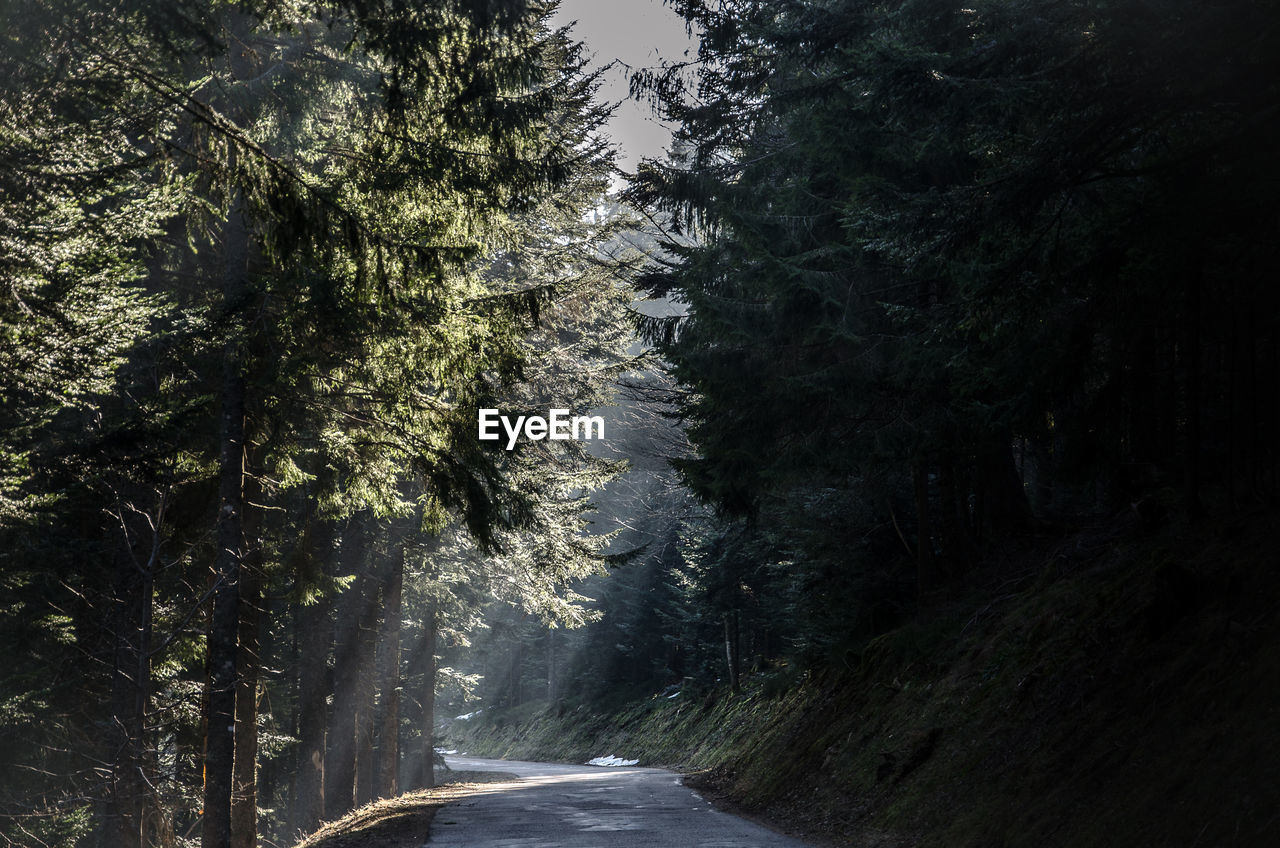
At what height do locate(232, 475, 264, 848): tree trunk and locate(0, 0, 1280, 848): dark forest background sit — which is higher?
→ locate(0, 0, 1280, 848): dark forest background

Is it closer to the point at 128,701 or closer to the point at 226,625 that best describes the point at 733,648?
the point at 128,701

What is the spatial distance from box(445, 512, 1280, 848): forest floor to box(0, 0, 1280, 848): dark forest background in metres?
0.87

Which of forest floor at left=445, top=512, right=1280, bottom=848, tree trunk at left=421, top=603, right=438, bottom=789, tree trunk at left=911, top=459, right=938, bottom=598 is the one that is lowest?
tree trunk at left=421, top=603, right=438, bottom=789

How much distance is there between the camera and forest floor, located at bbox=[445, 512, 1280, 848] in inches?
275

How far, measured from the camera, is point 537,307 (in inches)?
437

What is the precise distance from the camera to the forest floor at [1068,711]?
22.9ft

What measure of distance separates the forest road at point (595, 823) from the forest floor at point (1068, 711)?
1030mm

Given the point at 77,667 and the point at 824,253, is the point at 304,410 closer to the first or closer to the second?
the point at 77,667

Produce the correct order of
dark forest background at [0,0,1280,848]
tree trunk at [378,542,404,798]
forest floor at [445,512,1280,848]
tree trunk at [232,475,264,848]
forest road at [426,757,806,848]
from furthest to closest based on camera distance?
tree trunk at [378,542,404,798] → tree trunk at [232,475,264,848] → forest road at [426,757,806,848] → dark forest background at [0,0,1280,848] → forest floor at [445,512,1280,848]

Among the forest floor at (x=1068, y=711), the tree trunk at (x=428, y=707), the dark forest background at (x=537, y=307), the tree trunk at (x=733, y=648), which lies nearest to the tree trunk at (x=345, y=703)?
the dark forest background at (x=537, y=307)

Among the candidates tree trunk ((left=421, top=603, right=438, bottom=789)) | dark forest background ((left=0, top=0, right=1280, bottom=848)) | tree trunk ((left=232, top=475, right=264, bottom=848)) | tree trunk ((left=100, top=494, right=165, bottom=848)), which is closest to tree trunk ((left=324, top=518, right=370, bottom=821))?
dark forest background ((left=0, top=0, right=1280, bottom=848))

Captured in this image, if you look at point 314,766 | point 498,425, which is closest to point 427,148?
point 498,425

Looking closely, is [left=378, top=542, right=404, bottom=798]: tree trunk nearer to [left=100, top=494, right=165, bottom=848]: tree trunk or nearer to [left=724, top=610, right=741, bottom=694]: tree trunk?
[left=100, top=494, right=165, bottom=848]: tree trunk

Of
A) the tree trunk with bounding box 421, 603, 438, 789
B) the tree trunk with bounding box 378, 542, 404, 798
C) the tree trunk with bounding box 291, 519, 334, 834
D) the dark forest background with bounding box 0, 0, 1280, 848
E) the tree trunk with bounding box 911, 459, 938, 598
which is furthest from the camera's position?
the tree trunk with bounding box 421, 603, 438, 789
